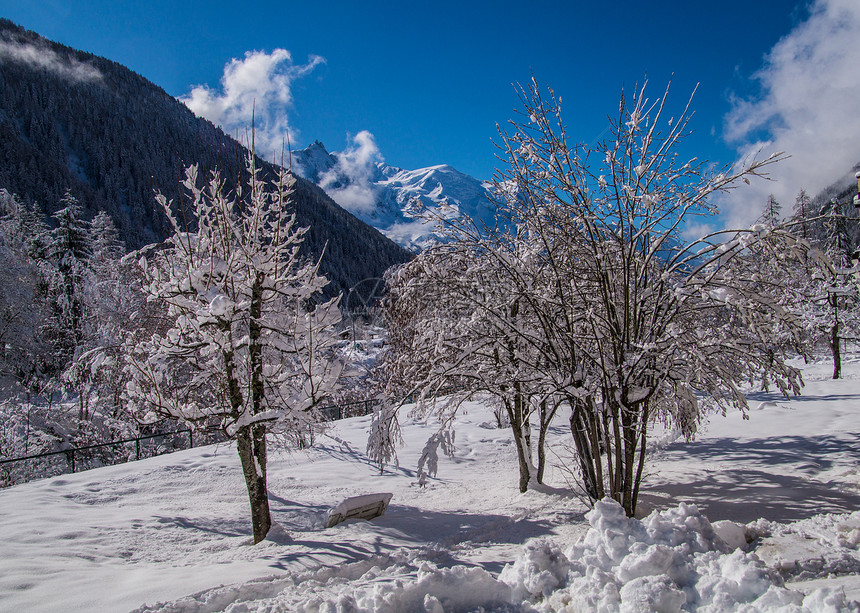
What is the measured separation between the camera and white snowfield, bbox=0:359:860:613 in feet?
10.9

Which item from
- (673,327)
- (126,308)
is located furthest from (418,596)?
(126,308)

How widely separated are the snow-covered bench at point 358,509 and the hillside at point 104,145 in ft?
361

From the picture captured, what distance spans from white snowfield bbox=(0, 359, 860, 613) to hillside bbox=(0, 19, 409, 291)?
107 m

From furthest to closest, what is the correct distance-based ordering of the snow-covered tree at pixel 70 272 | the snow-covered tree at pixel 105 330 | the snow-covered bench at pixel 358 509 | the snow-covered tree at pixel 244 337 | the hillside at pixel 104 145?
1. the hillside at pixel 104 145
2. the snow-covered tree at pixel 70 272
3. the snow-covered tree at pixel 105 330
4. the snow-covered bench at pixel 358 509
5. the snow-covered tree at pixel 244 337

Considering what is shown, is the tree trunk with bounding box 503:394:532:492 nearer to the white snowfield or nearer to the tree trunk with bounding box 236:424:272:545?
the white snowfield

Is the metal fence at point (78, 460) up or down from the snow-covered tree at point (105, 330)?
down

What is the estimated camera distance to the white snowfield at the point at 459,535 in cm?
333

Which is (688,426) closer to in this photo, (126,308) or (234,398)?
(234,398)

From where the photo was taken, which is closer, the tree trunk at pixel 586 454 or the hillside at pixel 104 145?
the tree trunk at pixel 586 454

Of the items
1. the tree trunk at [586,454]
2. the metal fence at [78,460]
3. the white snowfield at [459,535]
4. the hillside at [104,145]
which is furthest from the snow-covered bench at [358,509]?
the hillside at [104,145]

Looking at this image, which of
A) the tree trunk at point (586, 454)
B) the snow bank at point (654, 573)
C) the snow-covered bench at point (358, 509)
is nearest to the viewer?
the snow bank at point (654, 573)

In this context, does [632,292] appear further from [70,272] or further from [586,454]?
[70,272]

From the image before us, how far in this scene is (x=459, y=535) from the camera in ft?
23.9

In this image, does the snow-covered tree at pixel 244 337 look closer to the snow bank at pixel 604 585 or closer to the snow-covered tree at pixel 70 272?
the snow bank at pixel 604 585
